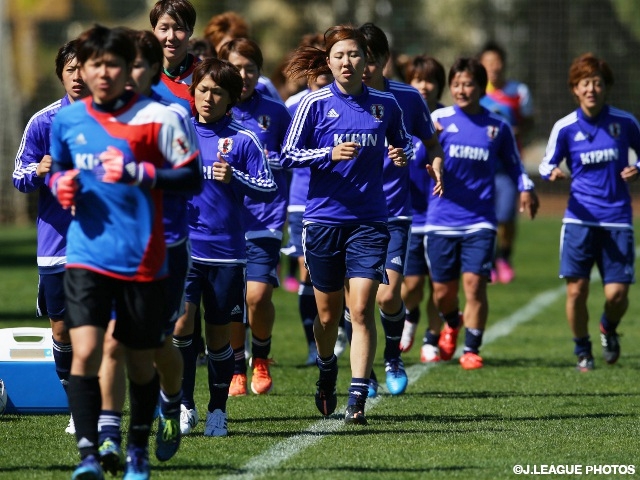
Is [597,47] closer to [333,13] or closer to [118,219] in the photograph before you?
[333,13]

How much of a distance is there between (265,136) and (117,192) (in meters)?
3.63

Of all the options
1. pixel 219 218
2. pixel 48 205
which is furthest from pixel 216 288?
pixel 48 205

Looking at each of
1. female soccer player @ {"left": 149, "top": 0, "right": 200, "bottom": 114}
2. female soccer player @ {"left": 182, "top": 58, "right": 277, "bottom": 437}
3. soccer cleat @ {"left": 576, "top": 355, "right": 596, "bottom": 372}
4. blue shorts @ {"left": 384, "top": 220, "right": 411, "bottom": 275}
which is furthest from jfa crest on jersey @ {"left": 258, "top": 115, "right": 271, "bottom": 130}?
soccer cleat @ {"left": 576, "top": 355, "right": 596, "bottom": 372}

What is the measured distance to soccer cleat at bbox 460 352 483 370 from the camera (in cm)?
1086

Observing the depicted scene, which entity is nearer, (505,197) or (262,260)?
(262,260)

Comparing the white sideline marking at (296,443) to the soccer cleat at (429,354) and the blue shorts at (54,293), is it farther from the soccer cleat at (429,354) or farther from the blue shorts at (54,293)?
the blue shorts at (54,293)

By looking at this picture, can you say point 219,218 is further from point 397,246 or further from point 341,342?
point 341,342

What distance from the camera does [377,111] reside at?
26.2 ft

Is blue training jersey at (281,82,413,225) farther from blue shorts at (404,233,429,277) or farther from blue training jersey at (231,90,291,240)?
blue shorts at (404,233,429,277)

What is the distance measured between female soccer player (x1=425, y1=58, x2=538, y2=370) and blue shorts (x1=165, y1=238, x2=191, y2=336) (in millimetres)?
4550

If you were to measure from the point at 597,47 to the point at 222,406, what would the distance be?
25193mm

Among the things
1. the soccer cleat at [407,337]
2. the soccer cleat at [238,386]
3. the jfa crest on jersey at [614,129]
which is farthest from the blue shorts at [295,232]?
the jfa crest on jersey at [614,129]

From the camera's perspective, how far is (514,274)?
19234mm

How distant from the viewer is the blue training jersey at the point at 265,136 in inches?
372
